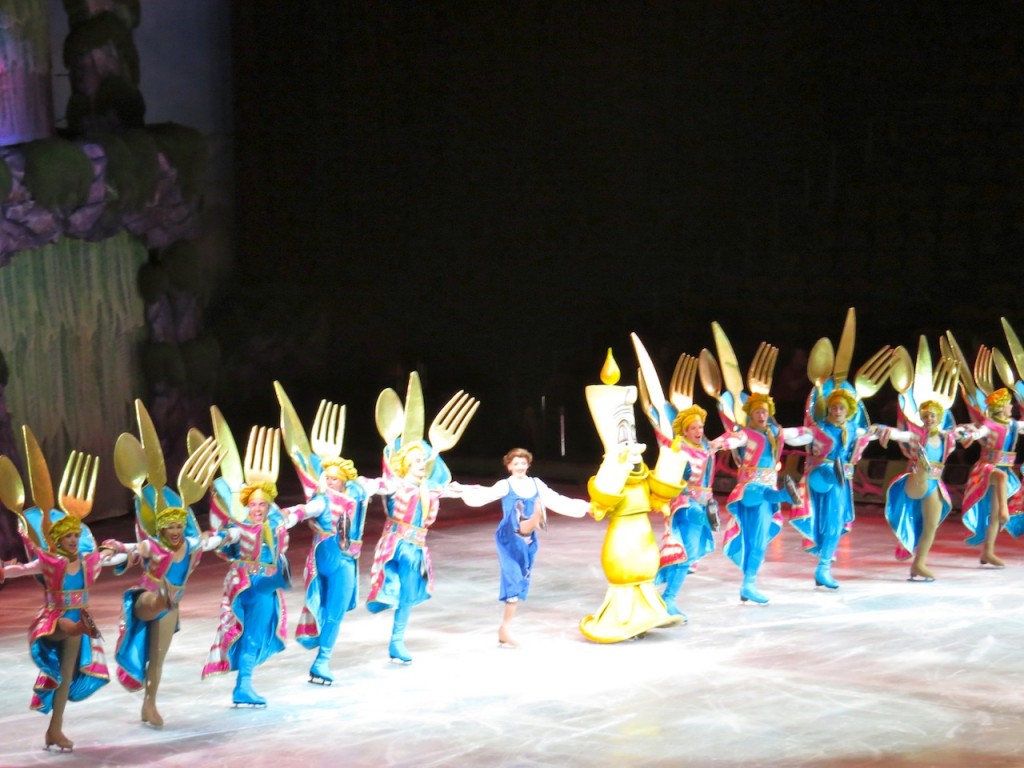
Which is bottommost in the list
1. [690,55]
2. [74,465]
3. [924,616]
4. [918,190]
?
[924,616]

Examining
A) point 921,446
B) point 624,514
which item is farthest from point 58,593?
point 921,446

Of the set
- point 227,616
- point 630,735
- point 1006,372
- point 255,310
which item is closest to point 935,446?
point 1006,372

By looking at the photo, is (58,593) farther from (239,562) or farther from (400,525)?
(400,525)

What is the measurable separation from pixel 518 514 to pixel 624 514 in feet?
1.90

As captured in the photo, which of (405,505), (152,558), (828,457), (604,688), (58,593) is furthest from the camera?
(828,457)

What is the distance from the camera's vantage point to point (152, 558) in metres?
6.34

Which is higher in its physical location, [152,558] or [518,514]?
[152,558]

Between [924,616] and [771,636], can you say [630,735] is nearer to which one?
[771,636]

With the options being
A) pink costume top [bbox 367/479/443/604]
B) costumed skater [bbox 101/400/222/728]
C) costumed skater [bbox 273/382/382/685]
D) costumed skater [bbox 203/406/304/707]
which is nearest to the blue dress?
pink costume top [bbox 367/479/443/604]

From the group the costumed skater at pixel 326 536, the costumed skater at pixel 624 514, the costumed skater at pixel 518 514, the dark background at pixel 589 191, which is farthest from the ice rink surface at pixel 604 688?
the dark background at pixel 589 191

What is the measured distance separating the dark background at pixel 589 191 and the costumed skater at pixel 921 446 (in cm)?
358

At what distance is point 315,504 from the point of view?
6.93 metres

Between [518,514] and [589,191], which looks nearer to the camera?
[518,514]

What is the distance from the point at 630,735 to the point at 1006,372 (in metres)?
4.75
